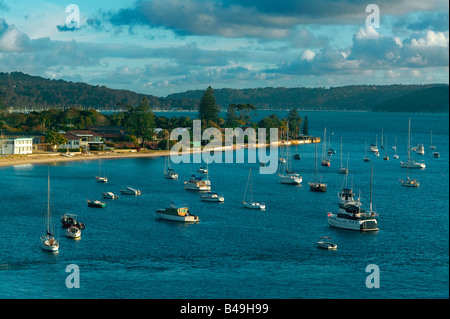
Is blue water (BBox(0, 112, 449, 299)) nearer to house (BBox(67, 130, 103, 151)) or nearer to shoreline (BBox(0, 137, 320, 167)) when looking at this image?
shoreline (BBox(0, 137, 320, 167))

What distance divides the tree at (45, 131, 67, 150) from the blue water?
36.0 m

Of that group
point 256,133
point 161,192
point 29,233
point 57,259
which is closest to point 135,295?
point 57,259

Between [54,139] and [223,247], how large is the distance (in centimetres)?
8132

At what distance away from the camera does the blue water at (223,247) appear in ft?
129

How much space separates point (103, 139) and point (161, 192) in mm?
62497

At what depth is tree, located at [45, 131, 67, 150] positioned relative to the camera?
12125 centimetres

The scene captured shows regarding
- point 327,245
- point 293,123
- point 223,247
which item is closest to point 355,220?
point 327,245

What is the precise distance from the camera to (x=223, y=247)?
1934 inches

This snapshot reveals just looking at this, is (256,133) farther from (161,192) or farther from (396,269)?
(396,269)

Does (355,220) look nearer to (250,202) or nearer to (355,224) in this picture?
(355,224)

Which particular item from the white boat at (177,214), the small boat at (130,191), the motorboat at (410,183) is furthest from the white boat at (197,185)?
Answer: the motorboat at (410,183)

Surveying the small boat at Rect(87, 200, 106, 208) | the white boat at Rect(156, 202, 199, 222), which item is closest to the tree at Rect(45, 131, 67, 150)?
the small boat at Rect(87, 200, 106, 208)
